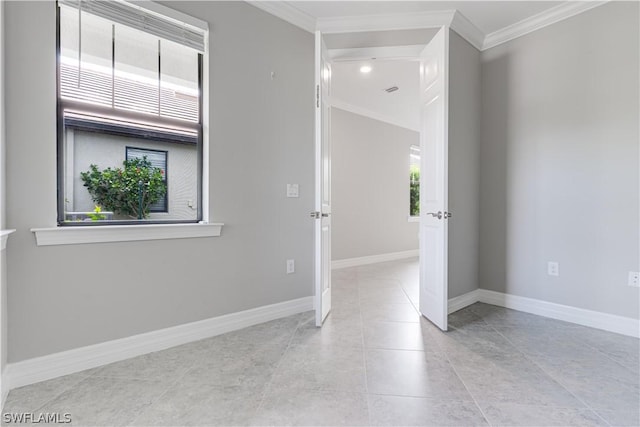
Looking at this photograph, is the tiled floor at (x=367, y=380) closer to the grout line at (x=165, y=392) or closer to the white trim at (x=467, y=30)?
the grout line at (x=165, y=392)

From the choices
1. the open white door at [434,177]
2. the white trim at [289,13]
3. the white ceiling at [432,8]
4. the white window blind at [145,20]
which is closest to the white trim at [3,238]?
the white window blind at [145,20]

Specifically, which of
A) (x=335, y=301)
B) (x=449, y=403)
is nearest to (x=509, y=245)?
(x=335, y=301)

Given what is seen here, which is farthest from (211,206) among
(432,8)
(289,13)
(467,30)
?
(467,30)

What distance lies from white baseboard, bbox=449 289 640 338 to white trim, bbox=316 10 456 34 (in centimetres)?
252

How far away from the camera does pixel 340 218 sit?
492 centimetres

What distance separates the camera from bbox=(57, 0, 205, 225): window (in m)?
1.79

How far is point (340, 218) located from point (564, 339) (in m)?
3.18

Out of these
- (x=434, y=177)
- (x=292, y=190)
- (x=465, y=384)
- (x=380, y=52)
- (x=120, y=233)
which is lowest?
(x=465, y=384)

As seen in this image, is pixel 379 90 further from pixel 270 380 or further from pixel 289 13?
pixel 270 380

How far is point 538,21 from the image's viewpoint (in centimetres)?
272

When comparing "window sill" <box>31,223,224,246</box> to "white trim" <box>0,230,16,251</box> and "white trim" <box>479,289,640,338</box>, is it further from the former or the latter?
"white trim" <box>479,289,640,338</box>

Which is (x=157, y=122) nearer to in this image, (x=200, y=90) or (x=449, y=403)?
(x=200, y=90)

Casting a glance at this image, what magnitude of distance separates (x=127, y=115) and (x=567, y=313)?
3.75m

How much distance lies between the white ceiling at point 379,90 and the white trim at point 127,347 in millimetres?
2564
